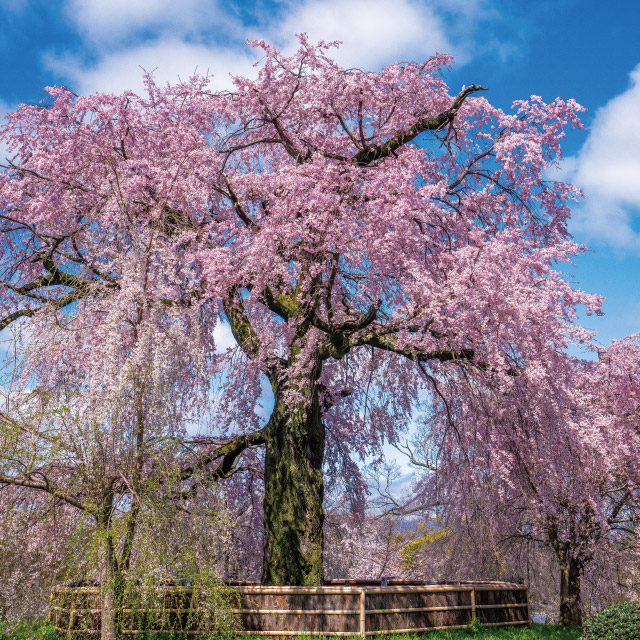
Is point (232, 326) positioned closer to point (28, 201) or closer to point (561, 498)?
point (28, 201)

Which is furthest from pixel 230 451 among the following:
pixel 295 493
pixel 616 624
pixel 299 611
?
pixel 616 624

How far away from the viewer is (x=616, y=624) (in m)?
10.3

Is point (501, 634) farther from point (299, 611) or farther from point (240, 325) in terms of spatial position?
point (240, 325)

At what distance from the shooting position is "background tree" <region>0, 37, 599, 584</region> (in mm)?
11320

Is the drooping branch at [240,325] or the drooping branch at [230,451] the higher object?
the drooping branch at [240,325]

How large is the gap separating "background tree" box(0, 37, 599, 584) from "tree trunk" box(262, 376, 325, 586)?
4 centimetres

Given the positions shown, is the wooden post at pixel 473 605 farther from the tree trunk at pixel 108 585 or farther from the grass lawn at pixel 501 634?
the tree trunk at pixel 108 585

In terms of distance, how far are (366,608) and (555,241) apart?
29.6ft

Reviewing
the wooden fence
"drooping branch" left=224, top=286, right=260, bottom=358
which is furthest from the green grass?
"drooping branch" left=224, top=286, right=260, bottom=358

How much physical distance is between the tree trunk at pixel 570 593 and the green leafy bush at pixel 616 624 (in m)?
6.26

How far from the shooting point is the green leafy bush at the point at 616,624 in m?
10.1

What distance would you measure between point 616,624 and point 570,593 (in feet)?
23.2

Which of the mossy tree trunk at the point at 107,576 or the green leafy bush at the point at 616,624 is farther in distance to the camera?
the green leafy bush at the point at 616,624

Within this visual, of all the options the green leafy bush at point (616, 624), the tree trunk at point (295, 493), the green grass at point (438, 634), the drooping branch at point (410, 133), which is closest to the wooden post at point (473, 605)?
the green grass at point (438, 634)
